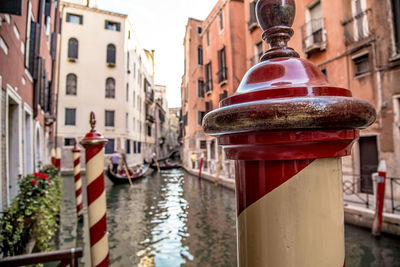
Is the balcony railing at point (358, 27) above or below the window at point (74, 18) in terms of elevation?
below

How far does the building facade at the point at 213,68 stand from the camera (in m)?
13.9

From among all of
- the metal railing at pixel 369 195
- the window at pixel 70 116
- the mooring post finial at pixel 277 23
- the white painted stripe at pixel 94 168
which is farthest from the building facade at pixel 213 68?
the mooring post finial at pixel 277 23

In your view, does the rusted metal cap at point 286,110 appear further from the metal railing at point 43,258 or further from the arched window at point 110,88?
the arched window at point 110,88

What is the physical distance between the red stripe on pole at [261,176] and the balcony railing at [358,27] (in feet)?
25.4

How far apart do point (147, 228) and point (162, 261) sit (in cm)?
157

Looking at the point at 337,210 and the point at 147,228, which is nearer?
the point at 337,210

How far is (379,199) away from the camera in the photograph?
4.14 metres

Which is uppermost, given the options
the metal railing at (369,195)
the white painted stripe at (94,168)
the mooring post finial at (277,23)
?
the mooring post finial at (277,23)

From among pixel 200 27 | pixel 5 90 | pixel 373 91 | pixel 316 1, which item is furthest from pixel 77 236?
pixel 200 27

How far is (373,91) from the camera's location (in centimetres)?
652

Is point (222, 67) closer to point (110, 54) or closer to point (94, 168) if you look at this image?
point (110, 54)

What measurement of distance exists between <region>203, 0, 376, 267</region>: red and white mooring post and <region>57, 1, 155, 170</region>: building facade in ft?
59.5

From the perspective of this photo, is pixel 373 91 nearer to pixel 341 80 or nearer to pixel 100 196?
pixel 341 80

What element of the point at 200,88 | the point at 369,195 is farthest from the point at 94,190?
the point at 200,88
